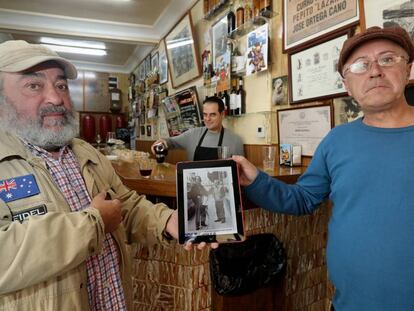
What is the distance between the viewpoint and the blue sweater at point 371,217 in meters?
0.90

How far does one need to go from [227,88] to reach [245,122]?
1.38ft

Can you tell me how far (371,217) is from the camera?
3.11 feet

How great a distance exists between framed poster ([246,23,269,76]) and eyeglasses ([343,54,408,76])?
1467mm

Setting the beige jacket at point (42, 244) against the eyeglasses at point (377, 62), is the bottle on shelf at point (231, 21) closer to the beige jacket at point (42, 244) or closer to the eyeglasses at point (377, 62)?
the eyeglasses at point (377, 62)

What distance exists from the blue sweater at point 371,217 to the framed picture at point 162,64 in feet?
13.6

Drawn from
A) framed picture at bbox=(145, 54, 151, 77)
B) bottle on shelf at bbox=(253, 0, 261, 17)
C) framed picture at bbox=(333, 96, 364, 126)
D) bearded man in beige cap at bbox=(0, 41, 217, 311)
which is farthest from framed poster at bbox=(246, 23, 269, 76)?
framed picture at bbox=(145, 54, 151, 77)

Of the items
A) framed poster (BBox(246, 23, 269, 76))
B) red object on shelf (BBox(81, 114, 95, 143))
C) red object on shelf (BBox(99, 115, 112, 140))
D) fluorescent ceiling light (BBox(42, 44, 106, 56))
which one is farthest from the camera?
red object on shelf (BBox(99, 115, 112, 140))

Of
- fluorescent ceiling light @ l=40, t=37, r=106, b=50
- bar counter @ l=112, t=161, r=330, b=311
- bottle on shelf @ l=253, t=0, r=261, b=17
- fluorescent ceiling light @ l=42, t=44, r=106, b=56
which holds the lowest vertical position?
bar counter @ l=112, t=161, r=330, b=311

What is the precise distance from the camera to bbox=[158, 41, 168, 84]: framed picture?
16.0 feet

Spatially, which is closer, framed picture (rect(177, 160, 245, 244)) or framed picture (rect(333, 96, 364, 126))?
framed picture (rect(177, 160, 245, 244))

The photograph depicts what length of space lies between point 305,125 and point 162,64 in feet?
11.7

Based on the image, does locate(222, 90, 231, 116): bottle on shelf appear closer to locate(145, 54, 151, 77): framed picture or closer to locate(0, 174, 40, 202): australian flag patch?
locate(0, 174, 40, 202): australian flag patch

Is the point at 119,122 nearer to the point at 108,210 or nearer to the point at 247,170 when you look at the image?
the point at 247,170

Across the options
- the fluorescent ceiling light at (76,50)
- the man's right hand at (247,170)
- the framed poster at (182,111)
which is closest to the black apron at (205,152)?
the framed poster at (182,111)
